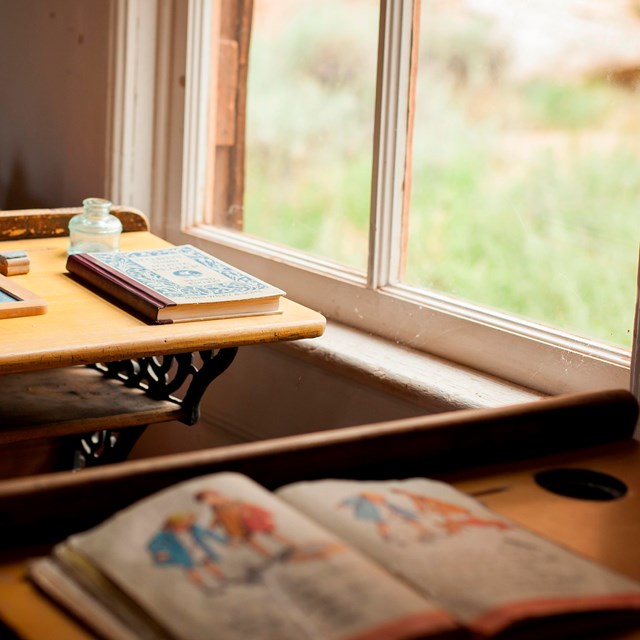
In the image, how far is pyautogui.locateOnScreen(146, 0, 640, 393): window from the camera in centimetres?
202

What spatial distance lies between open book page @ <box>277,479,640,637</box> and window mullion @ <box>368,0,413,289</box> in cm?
113

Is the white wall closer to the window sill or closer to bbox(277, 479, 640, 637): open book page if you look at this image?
the window sill

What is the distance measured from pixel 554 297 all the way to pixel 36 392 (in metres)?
0.97

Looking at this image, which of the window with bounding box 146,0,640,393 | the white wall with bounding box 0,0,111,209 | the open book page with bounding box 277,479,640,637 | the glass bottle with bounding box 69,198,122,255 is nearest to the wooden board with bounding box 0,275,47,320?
the glass bottle with bounding box 69,198,122,255

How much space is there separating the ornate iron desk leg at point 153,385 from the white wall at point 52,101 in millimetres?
703

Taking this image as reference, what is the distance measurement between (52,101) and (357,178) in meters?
1.04

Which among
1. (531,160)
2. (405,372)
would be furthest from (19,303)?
(531,160)

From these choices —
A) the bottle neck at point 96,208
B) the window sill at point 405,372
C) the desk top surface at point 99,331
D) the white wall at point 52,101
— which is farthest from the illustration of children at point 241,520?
the white wall at point 52,101

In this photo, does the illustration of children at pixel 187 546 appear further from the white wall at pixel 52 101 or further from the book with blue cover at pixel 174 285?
the white wall at pixel 52 101

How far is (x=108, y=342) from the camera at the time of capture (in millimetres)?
1671

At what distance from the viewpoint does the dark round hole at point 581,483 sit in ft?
4.18

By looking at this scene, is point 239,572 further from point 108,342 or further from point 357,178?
point 357,178

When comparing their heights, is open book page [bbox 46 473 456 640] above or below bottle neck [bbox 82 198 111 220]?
below

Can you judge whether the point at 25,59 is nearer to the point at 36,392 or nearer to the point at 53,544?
the point at 36,392
